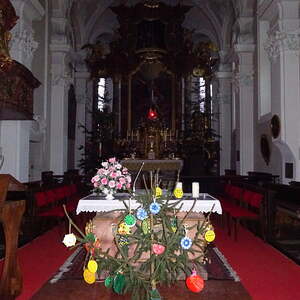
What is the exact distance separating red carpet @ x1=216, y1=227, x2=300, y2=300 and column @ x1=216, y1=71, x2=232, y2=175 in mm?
10571

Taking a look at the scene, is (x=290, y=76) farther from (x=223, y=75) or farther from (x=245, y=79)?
(x=223, y=75)

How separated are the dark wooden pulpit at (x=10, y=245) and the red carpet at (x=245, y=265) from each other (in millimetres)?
344

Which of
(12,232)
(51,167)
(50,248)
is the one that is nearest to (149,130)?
(51,167)

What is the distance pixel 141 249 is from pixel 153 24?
651 inches

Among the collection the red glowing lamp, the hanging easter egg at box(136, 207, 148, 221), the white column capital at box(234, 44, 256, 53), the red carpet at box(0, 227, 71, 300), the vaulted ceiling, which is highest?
the vaulted ceiling

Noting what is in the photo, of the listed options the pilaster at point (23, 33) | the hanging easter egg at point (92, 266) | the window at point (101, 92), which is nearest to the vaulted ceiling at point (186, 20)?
the window at point (101, 92)

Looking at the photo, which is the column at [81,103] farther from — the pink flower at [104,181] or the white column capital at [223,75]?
the pink flower at [104,181]

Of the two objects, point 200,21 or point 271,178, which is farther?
point 200,21

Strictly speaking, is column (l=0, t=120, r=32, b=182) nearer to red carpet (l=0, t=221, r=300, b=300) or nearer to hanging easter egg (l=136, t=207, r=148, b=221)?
red carpet (l=0, t=221, r=300, b=300)

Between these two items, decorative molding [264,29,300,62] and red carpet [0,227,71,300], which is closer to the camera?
red carpet [0,227,71,300]

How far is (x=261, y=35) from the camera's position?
1180 centimetres

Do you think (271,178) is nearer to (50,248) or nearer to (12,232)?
(50,248)

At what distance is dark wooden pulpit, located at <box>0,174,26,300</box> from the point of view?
3398mm

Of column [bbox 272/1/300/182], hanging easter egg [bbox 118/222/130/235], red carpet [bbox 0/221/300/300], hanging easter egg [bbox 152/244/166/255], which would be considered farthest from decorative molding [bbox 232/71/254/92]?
hanging easter egg [bbox 152/244/166/255]
